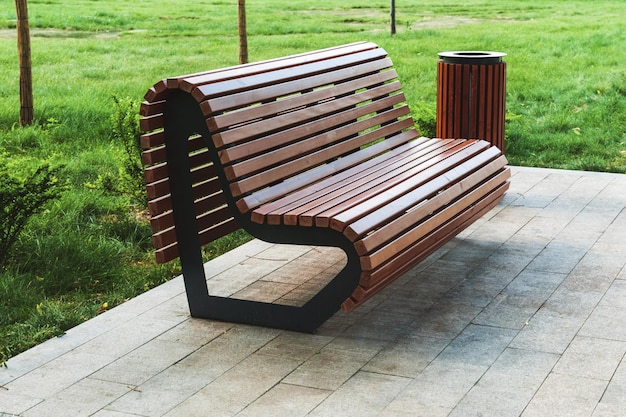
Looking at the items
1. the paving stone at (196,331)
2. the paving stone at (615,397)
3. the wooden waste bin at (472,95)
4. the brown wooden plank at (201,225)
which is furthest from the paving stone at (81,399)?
the wooden waste bin at (472,95)

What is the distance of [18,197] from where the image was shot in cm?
541

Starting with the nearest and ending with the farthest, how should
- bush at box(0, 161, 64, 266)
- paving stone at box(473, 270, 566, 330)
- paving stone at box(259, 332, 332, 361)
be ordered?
1. paving stone at box(259, 332, 332, 361)
2. paving stone at box(473, 270, 566, 330)
3. bush at box(0, 161, 64, 266)

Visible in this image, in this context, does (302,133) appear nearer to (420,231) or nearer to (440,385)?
(420,231)

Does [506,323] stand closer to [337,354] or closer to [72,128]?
[337,354]

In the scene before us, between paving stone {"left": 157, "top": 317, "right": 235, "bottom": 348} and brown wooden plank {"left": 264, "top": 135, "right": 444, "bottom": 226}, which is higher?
brown wooden plank {"left": 264, "top": 135, "right": 444, "bottom": 226}

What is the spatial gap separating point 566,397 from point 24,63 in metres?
6.17

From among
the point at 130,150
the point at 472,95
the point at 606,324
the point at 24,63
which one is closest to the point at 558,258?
the point at 606,324

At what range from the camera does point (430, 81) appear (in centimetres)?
1201

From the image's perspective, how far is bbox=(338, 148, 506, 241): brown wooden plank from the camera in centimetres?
411

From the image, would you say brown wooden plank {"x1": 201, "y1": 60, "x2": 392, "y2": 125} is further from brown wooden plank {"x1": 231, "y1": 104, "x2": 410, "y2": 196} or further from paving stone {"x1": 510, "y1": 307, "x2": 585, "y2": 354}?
paving stone {"x1": 510, "y1": 307, "x2": 585, "y2": 354}

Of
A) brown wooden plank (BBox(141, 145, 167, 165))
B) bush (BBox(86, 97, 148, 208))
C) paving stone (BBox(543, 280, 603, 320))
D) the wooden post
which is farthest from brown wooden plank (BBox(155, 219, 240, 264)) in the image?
the wooden post

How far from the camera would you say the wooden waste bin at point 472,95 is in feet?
22.0

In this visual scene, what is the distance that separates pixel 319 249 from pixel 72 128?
3.85 m

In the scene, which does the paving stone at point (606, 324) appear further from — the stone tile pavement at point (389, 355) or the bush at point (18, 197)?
the bush at point (18, 197)
